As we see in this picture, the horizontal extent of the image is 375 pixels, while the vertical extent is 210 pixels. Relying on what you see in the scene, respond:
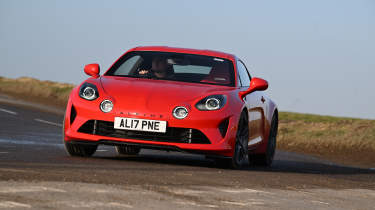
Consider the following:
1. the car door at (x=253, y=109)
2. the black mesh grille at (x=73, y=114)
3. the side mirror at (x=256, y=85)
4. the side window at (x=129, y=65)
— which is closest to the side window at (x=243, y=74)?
the car door at (x=253, y=109)

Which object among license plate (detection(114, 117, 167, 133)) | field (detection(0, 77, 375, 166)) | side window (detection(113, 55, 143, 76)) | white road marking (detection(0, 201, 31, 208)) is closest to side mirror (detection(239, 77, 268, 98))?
license plate (detection(114, 117, 167, 133))

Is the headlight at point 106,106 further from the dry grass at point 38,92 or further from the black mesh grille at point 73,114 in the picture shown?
the dry grass at point 38,92

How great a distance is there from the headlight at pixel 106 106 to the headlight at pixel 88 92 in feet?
0.41

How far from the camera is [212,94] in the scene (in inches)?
383

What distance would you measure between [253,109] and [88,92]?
235 cm

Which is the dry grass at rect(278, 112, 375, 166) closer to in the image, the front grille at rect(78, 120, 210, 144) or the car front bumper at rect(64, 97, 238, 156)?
the car front bumper at rect(64, 97, 238, 156)

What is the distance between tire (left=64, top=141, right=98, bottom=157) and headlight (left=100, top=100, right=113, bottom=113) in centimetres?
74

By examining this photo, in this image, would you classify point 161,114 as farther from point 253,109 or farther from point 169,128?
point 253,109

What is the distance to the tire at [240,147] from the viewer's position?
9.94 meters

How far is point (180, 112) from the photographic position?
373 inches

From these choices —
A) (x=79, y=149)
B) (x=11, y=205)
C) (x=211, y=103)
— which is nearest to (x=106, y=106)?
(x=79, y=149)

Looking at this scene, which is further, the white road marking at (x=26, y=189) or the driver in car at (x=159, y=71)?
the driver in car at (x=159, y=71)

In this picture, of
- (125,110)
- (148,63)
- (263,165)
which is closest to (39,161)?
(125,110)

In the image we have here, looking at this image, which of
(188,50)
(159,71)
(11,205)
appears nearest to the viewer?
(11,205)
